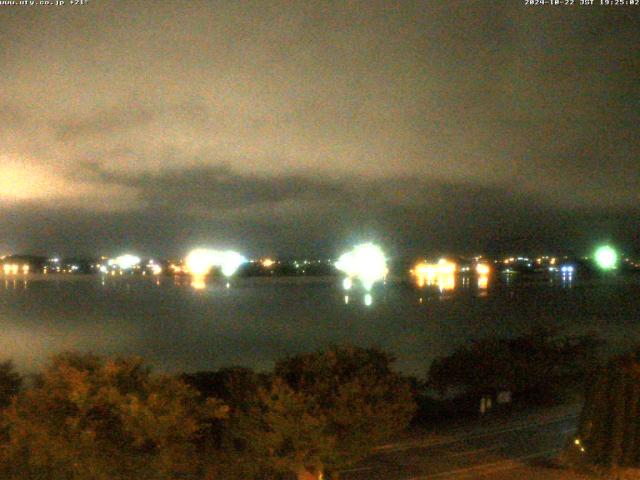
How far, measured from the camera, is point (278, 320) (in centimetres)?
7206

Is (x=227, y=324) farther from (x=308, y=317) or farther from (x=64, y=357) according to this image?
(x=64, y=357)

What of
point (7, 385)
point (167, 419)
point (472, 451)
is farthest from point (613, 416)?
point (7, 385)

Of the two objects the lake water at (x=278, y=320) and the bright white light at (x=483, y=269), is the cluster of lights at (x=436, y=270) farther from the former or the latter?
the lake water at (x=278, y=320)

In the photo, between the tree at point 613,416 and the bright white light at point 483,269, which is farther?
the bright white light at point 483,269

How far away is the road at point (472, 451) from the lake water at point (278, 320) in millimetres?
22410

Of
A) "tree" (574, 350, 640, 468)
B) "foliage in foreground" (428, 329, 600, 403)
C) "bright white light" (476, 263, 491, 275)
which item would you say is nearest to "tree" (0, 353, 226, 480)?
"tree" (574, 350, 640, 468)

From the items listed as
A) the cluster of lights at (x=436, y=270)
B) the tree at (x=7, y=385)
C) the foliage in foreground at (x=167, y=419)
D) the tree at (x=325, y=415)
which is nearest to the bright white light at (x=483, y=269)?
the cluster of lights at (x=436, y=270)

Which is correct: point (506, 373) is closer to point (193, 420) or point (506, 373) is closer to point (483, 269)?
point (193, 420)

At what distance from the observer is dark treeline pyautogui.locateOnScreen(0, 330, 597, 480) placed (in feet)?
25.8

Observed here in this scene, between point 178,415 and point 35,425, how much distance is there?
142 centimetres

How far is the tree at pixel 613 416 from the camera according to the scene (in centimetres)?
1056

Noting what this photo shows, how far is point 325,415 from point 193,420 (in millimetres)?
1402

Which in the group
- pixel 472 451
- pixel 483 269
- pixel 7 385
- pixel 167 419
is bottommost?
pixel 472 451

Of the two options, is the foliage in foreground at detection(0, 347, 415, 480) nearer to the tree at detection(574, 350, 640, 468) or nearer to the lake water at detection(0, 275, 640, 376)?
the tree at detection(574, 350, 640, 468)
